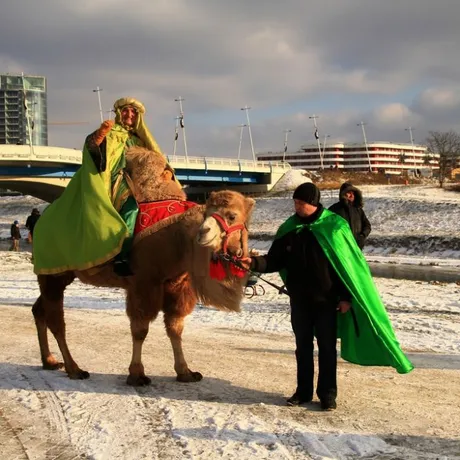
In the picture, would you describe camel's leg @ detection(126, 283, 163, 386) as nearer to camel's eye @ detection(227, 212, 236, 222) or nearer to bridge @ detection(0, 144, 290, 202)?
camel's eye @ detection(227, 212, 236, 222)

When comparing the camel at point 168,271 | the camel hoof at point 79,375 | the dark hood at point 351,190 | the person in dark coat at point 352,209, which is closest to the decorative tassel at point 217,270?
the camel at point 168,271

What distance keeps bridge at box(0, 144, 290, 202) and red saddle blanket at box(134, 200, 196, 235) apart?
38.1 metres

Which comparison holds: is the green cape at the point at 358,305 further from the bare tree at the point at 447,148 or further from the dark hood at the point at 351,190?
the bare tree at the point at 447,148

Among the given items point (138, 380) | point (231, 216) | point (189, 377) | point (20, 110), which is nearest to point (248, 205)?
point (231, 216)

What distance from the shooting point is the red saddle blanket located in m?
6.04

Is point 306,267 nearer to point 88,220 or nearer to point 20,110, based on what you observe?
point 88,220

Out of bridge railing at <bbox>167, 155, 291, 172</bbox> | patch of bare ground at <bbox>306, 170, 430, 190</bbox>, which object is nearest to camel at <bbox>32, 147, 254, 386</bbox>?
bridge railing at <bbox>167, 155, 291, 172</bbox>

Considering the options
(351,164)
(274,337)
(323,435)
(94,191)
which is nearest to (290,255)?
(323,435)

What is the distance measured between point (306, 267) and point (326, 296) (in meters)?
0.30

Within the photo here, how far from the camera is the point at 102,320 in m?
10.5

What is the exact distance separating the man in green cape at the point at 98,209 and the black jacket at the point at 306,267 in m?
1.44

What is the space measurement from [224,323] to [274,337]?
55.7 inches

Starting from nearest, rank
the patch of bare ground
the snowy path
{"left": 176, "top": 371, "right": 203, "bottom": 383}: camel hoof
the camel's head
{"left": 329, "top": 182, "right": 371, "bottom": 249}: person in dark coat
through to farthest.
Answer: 1. the snowy path
2. the camel's head
3. {"left": 176, "top": 371, "right": 203, "bottom": 383}: camel hoof
4. {"left": 329, "top": 182, "right": 371, "bottom": 249}: person in dark coat
5. the patch of bare ground

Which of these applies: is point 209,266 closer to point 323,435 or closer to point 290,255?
point 290,255
